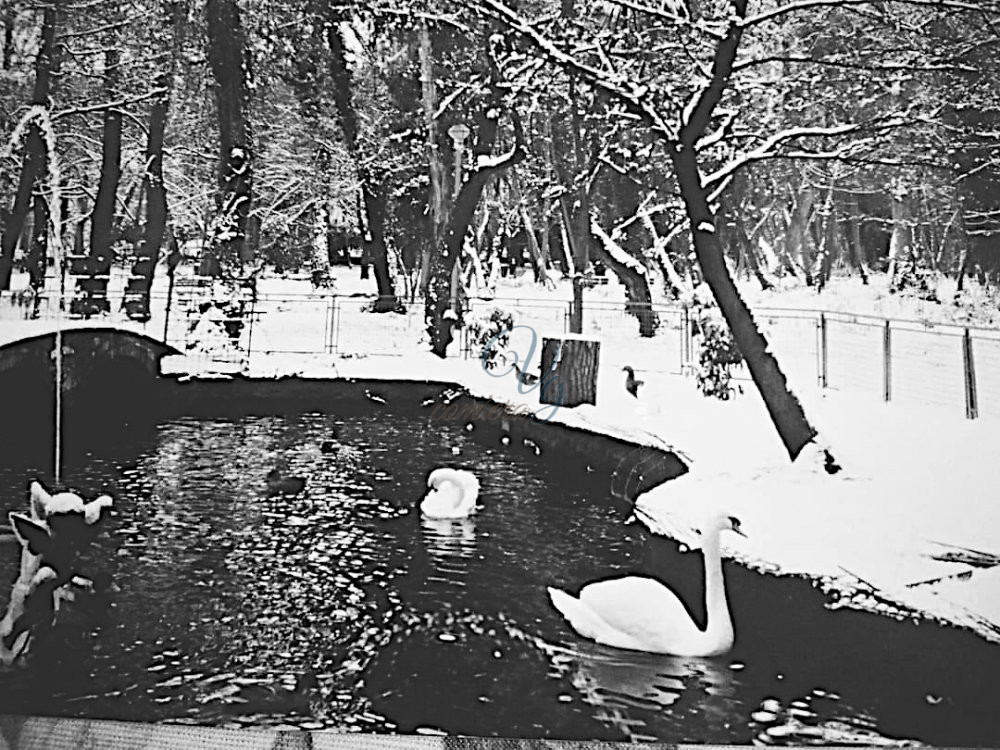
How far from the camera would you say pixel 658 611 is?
2.12 meters

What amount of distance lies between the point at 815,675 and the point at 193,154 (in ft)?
6.59

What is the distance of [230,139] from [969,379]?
1960mm

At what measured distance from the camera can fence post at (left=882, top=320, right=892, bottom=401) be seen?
2180 millimetres

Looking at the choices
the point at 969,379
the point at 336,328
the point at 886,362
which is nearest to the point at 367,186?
the point at 336,328

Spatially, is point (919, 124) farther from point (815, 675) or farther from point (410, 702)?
point (410, 702)

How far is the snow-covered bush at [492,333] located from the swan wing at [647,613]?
2.07 ft

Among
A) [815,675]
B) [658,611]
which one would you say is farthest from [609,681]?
[815,675]

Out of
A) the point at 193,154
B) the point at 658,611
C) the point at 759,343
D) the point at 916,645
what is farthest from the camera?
the point at 193,154

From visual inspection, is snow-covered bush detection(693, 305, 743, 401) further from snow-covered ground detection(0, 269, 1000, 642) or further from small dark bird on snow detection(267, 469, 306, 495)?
small dark bird on snow detection(267, 469, 306, 495)

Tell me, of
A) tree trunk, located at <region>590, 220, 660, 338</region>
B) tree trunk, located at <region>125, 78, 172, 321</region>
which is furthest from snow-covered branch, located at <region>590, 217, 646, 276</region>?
tree trunk, located at <region>125, 78, 172, 321</region>

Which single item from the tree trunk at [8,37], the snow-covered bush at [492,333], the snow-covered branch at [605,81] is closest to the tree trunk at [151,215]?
the tree trunk at [8,37]

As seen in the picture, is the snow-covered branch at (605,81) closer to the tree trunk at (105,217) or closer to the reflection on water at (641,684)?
the tree trunk at (105,217)

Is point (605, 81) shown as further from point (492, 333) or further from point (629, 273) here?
point (492, 333)

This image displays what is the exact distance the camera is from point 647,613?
83.4 inches
